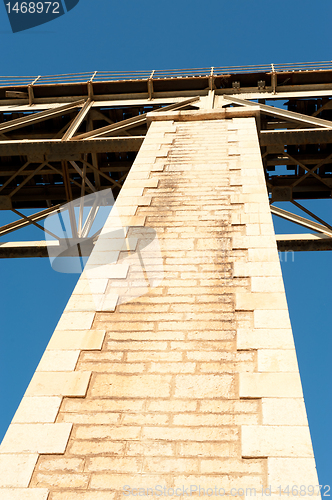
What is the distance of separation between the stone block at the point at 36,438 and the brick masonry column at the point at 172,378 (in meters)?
0.01

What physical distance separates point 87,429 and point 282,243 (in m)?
10.2

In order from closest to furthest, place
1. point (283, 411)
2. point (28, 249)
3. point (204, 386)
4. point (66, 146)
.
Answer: point (283, 411)
point (204, 386)
point (66, 146)
point (28, 249)

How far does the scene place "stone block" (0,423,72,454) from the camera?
4.62 m

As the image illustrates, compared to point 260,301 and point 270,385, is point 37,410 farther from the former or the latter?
point 260,301

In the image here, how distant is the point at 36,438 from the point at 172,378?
145 centimetres

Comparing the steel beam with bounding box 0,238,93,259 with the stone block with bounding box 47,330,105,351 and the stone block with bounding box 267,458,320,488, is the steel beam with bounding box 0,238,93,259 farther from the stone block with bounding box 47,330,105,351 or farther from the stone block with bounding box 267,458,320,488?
the stone block with bounding box 267,458,320,488

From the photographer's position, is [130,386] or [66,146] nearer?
[130,386]

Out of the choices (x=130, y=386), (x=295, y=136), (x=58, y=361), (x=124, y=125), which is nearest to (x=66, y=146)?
(x=124, y=125)

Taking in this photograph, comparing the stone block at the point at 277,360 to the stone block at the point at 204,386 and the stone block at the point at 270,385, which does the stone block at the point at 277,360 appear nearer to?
the stone block at the point at 270,385

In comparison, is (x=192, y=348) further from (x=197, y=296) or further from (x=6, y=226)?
(x=6, y=226)

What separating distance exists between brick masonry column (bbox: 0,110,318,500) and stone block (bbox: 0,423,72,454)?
0.04 ft

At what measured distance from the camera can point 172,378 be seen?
5.22 metres

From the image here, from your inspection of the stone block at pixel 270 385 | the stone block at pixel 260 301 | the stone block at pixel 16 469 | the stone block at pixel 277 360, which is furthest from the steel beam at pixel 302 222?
the stone block at pixel 16 469

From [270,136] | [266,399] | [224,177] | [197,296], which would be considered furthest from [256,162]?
[266,399]
